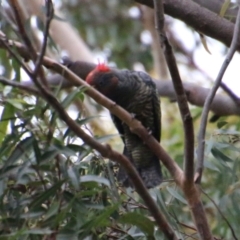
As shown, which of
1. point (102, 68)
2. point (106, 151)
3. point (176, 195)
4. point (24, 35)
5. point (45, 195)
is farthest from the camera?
point (102, 68)

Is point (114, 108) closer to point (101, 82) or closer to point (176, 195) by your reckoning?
point (176, 195)

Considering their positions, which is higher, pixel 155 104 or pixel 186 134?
pixel 155 104

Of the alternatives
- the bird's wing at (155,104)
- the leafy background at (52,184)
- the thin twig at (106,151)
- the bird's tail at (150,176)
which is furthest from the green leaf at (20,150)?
the bird's wing at (155,104)

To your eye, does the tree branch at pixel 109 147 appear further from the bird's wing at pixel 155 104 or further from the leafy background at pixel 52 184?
the bird's wing at pixel 155 104

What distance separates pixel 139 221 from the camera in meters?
1.52

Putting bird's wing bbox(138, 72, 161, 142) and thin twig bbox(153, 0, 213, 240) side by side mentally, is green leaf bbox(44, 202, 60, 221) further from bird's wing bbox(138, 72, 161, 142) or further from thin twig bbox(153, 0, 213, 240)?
bird's wing bbox(138, 72, 161, 142)

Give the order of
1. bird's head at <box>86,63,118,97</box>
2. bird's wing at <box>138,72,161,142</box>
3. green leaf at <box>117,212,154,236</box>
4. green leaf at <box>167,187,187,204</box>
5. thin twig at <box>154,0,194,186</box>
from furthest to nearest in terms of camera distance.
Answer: bird's wing at <box>138,72,161,142</box>
bird's head at <box>86,63,118,97</box>
green leaf at <box>167,187,187,204</box>
green leaf at <box>117,212,154,236</box>
thin twig at <box>154,0,194,186</box>

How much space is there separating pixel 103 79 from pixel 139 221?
104 centimetres

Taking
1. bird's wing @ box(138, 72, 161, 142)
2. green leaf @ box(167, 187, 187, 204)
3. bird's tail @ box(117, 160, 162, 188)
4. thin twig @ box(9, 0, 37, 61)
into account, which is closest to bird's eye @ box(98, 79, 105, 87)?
bird's wing @ box(138, 72, 161, 142)

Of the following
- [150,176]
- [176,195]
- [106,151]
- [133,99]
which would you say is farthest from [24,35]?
[133,99]

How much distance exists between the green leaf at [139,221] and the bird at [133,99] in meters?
0.81

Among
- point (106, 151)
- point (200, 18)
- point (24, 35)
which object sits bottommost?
point (106, 151)

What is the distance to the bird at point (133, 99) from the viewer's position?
2443 mm

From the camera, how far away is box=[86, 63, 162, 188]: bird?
2.44 metres
